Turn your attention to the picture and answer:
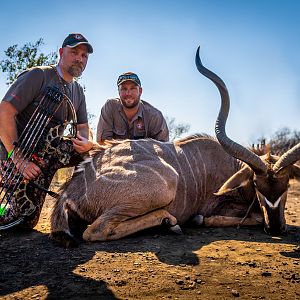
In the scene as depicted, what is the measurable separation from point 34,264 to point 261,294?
146cm

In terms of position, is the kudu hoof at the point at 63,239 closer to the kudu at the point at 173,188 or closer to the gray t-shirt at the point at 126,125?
the kudu at the point at 173,188

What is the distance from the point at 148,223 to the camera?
337 cm

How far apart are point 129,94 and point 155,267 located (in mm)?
3212

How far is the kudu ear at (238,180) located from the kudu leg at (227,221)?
11.1 inches

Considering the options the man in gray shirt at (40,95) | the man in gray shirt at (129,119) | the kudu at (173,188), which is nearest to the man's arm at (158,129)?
the man in gray shirt at (129,119)

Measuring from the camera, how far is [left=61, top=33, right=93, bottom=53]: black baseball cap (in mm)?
4113

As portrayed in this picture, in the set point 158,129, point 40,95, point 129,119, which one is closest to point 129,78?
point 129,119

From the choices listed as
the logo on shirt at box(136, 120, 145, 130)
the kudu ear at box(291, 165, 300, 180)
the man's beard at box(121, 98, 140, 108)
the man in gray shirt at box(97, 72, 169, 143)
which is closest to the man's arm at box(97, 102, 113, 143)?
the man in gray shirt at box(97, 72, 169, 143)

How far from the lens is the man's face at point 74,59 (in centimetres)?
407

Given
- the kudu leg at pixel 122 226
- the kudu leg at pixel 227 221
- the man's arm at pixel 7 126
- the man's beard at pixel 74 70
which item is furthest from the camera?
the man's beard at pixel 74 70

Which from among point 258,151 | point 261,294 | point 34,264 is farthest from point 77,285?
point 258,151

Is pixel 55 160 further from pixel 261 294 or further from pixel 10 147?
pixel 261 294

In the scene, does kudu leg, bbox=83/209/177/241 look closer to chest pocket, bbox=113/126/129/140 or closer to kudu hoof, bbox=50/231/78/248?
kudu hoof, bbox=50/231/78/248

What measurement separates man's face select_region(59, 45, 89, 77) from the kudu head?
4.41 feet
